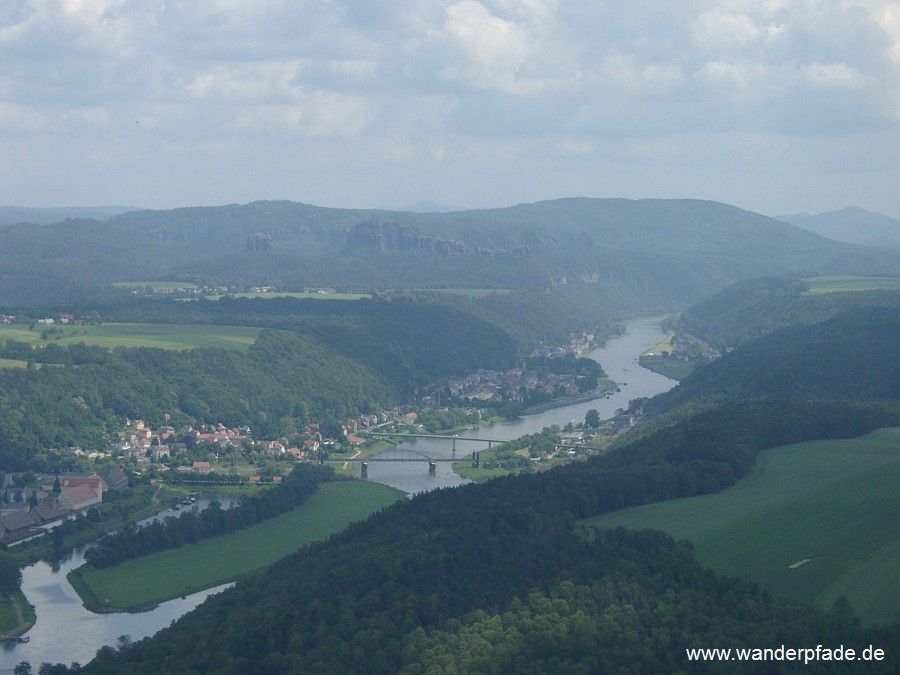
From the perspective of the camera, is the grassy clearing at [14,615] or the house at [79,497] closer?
the grassy clearing at [14,615]

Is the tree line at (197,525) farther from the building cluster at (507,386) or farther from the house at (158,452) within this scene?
the building cluster at (507,386)

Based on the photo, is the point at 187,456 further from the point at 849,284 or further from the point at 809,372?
the point at 849,284

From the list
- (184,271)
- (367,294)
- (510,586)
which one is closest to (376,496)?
(510,586)

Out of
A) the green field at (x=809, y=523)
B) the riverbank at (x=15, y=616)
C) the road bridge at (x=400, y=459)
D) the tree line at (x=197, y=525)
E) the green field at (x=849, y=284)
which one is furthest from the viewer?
the green field at (x=849, y=284)

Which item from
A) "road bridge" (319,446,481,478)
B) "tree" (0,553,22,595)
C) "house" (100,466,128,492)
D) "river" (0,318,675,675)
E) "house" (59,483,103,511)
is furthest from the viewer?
"road bridge" (319,446,481,478)

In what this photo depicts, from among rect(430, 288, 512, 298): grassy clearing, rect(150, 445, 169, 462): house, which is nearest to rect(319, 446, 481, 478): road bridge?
rect(150, 445, 169, 462): house

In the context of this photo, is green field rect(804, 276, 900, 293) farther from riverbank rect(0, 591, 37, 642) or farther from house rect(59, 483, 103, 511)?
riverbank rect(0, 591, 37, 642)

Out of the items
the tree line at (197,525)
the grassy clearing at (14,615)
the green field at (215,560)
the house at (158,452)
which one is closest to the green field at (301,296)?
the house at (158,452)
